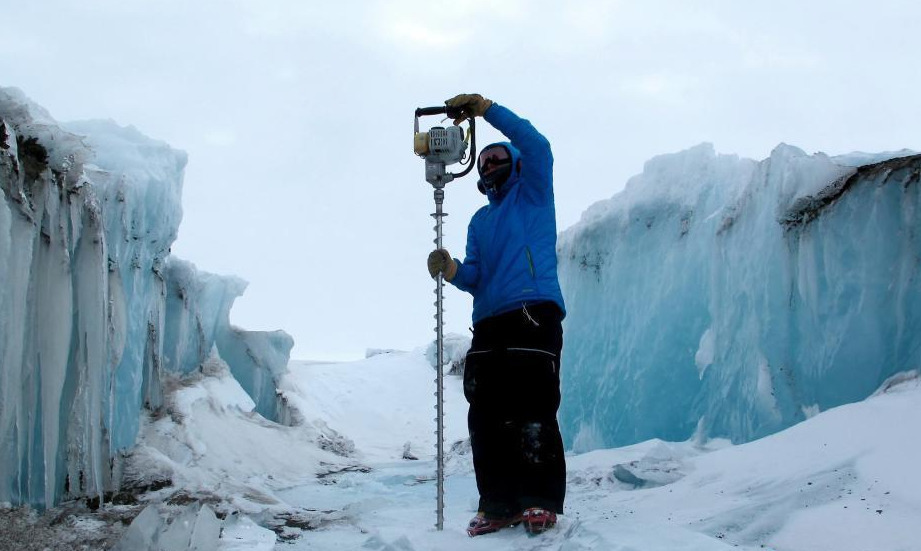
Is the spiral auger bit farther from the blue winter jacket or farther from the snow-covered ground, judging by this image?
the snow-covered ground

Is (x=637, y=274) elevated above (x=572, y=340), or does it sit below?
above

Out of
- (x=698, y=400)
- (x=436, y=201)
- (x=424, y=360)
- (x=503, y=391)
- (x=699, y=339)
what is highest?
(x=436, y=201)

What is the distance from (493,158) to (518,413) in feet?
4.52

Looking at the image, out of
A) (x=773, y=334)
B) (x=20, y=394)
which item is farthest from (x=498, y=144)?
(x=773, y=334)

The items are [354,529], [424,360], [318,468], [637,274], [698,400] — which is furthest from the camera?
[424,360]

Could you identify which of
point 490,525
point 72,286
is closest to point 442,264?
point 490,525

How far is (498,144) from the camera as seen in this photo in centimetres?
401

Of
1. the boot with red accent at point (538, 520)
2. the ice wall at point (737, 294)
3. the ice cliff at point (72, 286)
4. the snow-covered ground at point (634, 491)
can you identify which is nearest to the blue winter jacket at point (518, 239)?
the boot with red accent at point (538, 520)

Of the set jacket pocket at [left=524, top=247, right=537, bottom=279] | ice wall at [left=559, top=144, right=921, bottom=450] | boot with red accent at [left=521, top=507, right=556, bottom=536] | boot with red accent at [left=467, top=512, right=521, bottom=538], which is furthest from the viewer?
ice wall at [left=559, top=144, right=921, bottom=450]

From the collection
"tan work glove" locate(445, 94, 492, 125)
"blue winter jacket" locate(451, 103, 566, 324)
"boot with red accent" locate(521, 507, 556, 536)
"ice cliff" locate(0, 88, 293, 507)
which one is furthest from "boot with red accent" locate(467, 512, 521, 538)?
"ice cliff" locate(0, 88, 293, 507)

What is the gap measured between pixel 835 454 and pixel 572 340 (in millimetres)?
8847

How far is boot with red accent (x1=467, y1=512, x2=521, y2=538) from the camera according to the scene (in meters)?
3.43

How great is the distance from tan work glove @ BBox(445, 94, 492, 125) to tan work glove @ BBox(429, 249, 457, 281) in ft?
2.43

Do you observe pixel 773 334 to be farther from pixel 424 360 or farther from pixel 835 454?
pixel 424 360
